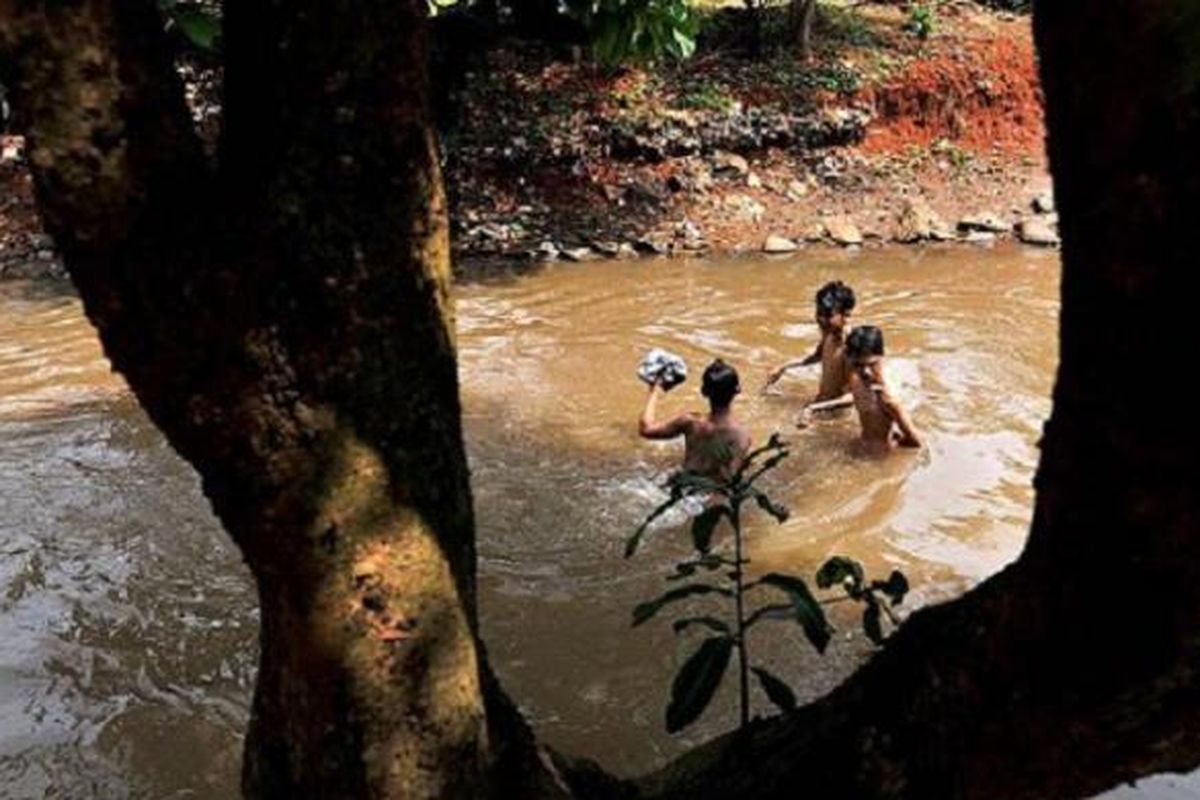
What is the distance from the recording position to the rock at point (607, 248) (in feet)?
36.1

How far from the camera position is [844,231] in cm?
1150

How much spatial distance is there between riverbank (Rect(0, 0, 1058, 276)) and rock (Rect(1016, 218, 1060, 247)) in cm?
1

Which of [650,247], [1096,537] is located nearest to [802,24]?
[650,247]

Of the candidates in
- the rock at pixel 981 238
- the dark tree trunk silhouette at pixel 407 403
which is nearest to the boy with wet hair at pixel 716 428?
the dark tree trunk silhouette at pixel 407 403

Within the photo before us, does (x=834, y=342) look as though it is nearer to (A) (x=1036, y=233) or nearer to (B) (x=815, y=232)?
(B) (x=815, y=232)

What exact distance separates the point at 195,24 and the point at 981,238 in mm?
9872

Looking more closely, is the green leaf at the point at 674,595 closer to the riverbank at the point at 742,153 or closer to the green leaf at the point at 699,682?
the green leaf at the point at 699,682

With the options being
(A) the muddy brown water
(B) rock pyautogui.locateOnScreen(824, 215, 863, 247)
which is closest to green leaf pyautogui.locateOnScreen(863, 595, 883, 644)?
(A) the muddy brown water

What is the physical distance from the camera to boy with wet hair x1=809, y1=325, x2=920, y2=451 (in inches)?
245

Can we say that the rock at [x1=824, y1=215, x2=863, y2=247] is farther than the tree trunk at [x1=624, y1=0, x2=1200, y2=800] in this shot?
Yes

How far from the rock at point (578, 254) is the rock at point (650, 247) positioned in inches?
18.2

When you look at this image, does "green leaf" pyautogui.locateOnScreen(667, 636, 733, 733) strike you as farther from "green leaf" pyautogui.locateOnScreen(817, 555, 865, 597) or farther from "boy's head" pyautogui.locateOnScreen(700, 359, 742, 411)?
"boy's head" pyautogui.locateOnScreen(700, 359, 742, 411)

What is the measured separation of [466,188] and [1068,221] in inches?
416

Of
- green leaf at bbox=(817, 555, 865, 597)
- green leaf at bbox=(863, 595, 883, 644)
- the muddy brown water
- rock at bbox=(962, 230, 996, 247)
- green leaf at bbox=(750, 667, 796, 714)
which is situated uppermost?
green leaf at bbox=(817, 555, 865, 597)
